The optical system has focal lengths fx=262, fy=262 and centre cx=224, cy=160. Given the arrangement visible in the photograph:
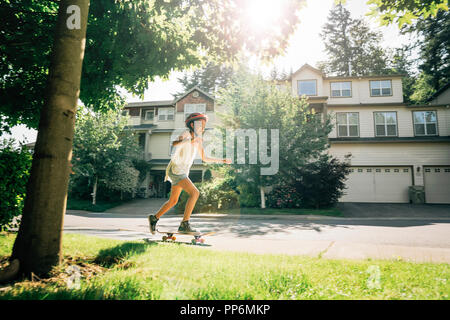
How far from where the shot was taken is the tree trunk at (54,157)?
2.59 meters

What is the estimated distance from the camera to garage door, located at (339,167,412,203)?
2080 centimetres

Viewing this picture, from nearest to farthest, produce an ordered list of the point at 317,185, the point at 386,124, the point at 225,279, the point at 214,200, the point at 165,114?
the point at 225,279 → the point at 317,185 → the point at 214,200 → the point at 386,124 → the point at 165,114

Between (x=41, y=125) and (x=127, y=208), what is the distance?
18789mm

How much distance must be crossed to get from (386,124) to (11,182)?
25.6 metres

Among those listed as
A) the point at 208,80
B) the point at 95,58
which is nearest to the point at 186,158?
the point at 95,58

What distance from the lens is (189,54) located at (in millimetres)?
5914

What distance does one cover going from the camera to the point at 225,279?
2.39 meters

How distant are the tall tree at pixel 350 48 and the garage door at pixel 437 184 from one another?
22.2 metres

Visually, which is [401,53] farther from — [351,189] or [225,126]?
[225,126]

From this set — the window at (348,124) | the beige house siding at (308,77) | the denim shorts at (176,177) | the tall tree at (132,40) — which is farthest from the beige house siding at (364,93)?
the denim shorts at (176,177)

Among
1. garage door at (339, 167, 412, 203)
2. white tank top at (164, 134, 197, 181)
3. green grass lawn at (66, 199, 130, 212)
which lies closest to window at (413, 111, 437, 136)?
garage door at (339, 167, 412, 203)

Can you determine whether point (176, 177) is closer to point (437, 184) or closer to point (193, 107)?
point (437, 184)

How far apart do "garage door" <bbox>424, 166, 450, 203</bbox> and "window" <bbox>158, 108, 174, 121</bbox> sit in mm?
24238

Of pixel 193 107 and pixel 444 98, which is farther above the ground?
pixel 444 98
